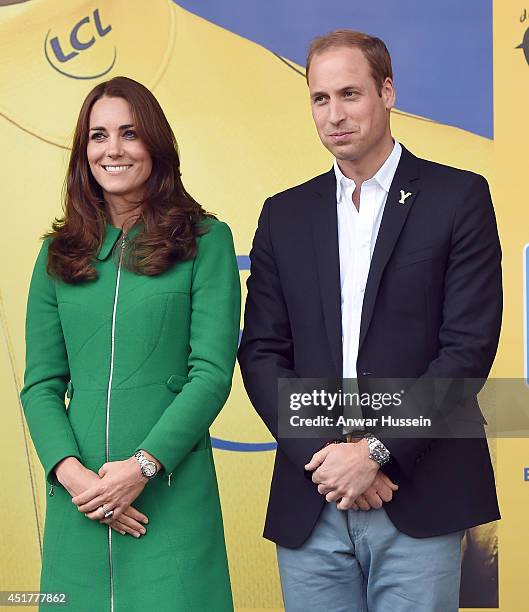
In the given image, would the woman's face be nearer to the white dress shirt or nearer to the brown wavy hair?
the brown wavy hair

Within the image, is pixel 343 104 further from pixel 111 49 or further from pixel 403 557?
pixel 111 49

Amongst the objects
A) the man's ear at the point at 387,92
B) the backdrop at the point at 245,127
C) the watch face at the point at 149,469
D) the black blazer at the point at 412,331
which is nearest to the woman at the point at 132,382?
the watch face at the point at 149,469

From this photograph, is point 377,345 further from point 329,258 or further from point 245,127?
point 245,127

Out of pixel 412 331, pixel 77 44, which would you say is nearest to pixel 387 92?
pixel 412 331

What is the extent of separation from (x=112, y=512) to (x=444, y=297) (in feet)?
2.83

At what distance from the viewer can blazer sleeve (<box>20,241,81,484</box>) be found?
2.51m

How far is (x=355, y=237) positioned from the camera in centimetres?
249

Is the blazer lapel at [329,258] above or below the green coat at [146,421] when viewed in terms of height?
above

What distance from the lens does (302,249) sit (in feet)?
8.32

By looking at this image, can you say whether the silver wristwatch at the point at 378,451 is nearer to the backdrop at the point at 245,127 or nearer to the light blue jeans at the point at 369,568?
the light blue jeans at the point at 369,568

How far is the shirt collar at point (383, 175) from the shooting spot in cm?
251

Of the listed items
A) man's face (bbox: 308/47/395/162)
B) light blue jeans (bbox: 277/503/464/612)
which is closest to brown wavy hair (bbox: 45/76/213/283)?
man's face (bbox: 308/47/395/162)

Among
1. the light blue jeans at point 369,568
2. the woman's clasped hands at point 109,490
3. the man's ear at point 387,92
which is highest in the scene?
the man's ear at point 387,92

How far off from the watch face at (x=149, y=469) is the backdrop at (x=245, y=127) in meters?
1.41
